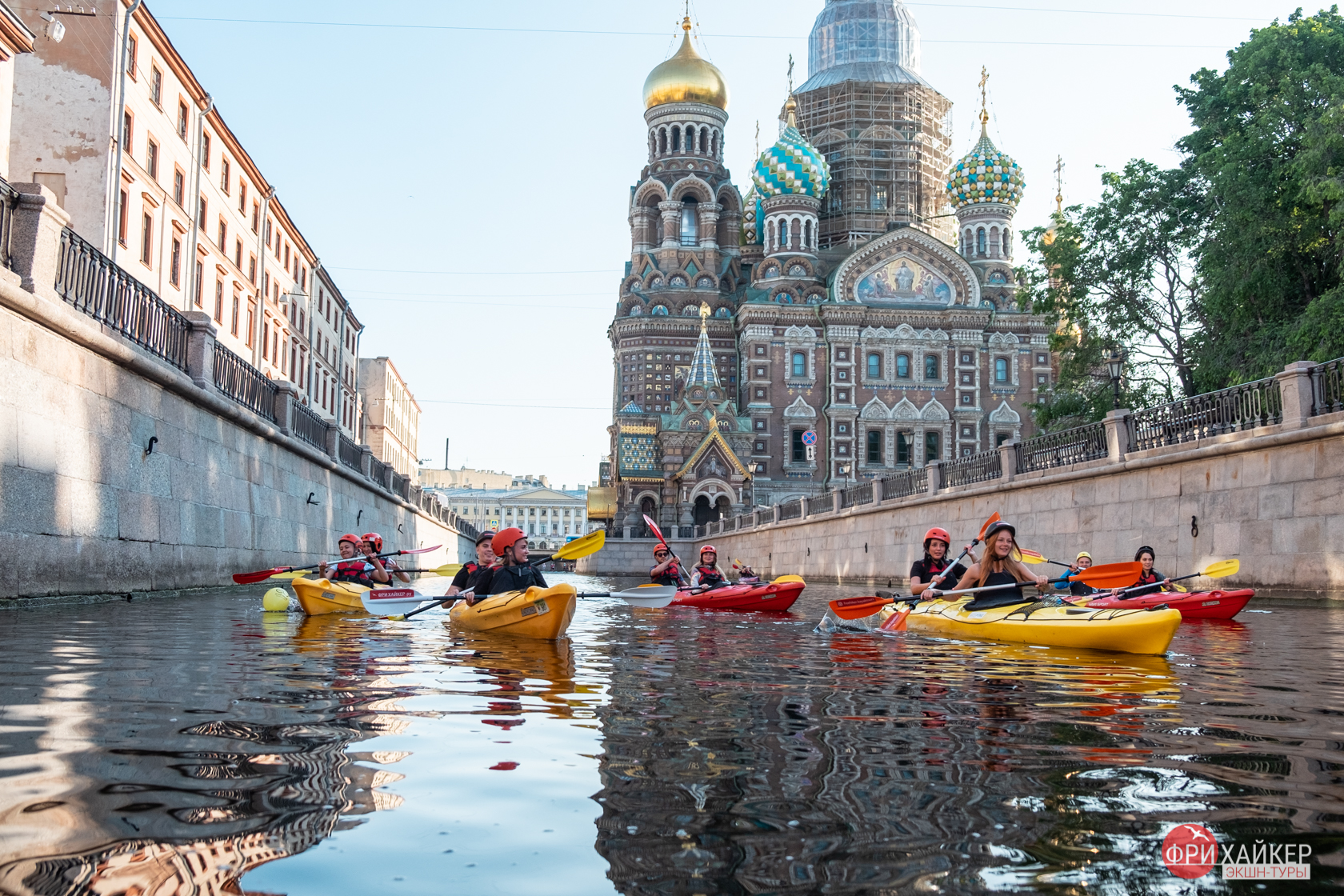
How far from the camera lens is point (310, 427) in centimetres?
2550

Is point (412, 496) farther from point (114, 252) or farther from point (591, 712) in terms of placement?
point (591, 712)

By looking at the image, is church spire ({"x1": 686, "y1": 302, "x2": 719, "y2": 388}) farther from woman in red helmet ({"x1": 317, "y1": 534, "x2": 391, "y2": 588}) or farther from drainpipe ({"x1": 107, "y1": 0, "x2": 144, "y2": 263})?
woman in red helmet ({"x1": 317, "y1": 534, "x2": 391, "y2": 588})

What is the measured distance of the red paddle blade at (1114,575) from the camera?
12.0 m

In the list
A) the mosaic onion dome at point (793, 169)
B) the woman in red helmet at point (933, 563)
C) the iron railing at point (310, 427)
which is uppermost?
the mosaic onion dome at point (793, 169)

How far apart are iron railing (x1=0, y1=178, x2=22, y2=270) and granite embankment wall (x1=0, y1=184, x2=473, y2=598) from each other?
0.08 metres

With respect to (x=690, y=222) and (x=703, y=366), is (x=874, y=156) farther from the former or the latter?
(x=703, y=366)

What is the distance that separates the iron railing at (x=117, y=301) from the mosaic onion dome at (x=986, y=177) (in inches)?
2420

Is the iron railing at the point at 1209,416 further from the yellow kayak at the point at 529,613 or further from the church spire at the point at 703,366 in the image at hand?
the church spire at the point at 703,366

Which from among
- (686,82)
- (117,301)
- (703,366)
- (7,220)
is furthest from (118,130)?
(686,82)

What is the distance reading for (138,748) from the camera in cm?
436

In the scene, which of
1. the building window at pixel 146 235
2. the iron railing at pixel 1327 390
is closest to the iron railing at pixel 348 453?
the building window at pixel 146 235

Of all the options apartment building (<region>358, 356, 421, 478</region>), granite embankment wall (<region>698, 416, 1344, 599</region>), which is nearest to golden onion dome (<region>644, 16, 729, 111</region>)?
apartment building (<region>358, 356, 421, 478</region>)

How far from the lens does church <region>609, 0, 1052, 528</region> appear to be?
66.6m

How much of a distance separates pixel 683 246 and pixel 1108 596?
63.8m
